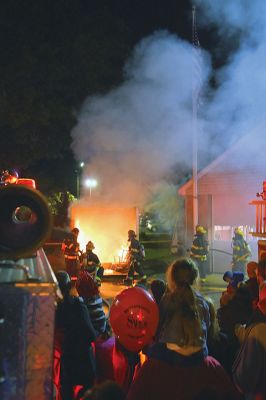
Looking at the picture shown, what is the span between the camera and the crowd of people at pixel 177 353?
8.14 ft

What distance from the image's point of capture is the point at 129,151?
13.5 meters

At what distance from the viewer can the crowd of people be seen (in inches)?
97.7

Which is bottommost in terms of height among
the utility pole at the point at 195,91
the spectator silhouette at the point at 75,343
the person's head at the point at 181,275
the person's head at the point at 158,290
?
the spectator silhouette at the point at 75,343

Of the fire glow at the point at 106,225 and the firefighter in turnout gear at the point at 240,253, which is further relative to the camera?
the fire glow at the point at 106,225

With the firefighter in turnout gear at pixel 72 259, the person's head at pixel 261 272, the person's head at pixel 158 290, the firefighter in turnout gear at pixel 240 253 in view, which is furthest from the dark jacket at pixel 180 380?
the firefighter in turnout gear at pixel 240 253

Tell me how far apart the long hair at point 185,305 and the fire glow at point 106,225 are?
9992 millimetres

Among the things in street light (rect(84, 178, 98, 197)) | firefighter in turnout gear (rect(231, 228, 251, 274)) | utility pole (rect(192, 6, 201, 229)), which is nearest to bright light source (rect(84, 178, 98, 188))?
street light (rect(84, 178, 98, 197))

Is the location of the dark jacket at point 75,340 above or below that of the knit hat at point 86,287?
below

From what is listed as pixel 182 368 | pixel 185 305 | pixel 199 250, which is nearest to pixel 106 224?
pixel 199 250

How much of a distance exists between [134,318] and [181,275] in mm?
590

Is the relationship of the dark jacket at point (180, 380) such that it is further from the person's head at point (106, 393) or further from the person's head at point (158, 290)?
the person's head at point (158, 290)

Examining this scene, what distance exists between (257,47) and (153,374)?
879cm

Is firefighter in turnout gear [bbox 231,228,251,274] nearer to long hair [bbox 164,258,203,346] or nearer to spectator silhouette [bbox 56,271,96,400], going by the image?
spectator silhouette [bbox 56,271,96,400]

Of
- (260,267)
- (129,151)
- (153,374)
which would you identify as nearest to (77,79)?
(129,151)
